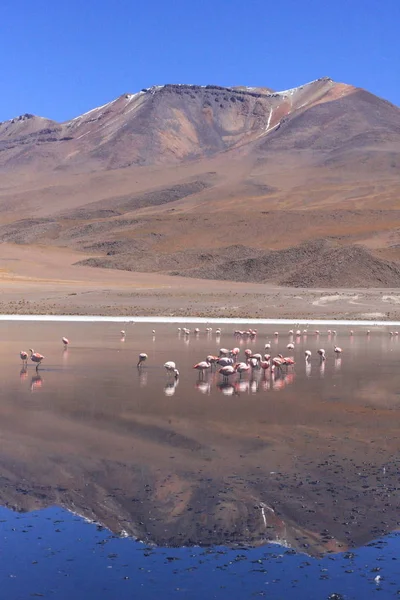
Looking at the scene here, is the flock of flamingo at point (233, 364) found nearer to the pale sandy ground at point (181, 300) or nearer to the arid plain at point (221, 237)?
the pale sandy ground at point (181, 300)

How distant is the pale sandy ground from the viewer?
45.9 m

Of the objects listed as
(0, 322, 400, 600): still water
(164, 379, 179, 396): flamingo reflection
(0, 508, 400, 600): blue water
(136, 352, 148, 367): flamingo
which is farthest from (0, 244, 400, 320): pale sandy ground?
(0, 508, 400, 600): blue water

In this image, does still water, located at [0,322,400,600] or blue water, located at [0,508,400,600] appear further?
still water, located at [0,322,400,600]

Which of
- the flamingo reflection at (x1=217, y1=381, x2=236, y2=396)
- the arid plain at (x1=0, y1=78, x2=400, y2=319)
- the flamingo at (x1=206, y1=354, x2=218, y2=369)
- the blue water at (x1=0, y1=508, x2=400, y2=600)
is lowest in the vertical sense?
the blue water at (x1=0, y1=508, x2=400, y2=600)

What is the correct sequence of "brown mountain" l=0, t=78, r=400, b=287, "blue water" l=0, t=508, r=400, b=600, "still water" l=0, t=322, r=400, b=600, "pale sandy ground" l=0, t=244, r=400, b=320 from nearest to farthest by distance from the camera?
"blue water" l=0, t=508, r=400, b=600, "still water" l=0, t=322, r=400, b=600, "pale sandy ground" l=0, t=244, r=400, b=320, "brown mountain" l=0, t=78, r=400, b=287

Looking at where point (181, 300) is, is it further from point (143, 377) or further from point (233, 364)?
point (143, 377)

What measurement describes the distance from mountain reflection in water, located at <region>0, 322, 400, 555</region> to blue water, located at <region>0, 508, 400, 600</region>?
26 centimetres

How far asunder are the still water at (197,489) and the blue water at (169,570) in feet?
0.06

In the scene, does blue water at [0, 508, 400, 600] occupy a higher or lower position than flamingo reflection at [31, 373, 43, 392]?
lower

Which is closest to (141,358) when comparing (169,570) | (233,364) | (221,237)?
(233,364)

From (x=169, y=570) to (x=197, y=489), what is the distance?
222cm

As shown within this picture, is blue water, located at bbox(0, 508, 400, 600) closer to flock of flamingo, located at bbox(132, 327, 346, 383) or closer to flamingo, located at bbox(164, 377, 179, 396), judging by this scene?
flamingo, located at bbox(164, 377, 179, 396)

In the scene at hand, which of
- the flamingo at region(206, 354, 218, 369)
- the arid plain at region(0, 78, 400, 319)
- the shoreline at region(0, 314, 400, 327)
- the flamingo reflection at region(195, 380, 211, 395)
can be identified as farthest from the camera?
the arid plain at region(0, 78, 400, 319)

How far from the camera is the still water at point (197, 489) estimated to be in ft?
24.0
